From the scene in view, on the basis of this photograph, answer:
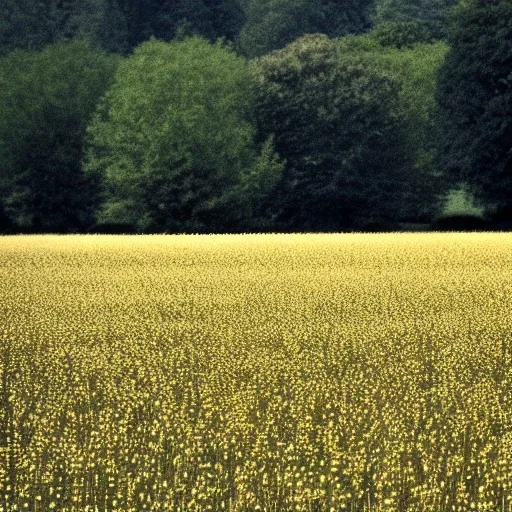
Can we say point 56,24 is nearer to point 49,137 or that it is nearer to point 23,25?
point 23,25

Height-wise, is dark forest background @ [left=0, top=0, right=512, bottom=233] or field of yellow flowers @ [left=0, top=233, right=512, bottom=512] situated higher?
dark forest background @ [left=0, top=0, right=512, bottom=233]

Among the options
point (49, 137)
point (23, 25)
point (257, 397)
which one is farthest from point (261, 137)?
point (257, 397)

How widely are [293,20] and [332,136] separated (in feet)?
125

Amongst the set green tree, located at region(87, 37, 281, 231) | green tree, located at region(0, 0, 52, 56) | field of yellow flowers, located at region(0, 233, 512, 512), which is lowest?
field of yellow flowers, located at region(0, 233, 512, 512)

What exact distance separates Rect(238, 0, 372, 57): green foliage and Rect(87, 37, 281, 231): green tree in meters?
31.2

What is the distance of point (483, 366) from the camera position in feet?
45.5

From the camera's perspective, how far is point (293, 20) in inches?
3866

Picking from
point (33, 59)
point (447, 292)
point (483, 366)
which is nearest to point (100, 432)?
point (483, 366)

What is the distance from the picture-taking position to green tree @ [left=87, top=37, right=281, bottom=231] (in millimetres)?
56594

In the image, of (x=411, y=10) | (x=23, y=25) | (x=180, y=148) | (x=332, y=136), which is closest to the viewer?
(x=180, y=148)

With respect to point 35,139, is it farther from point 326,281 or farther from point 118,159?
point 326,281

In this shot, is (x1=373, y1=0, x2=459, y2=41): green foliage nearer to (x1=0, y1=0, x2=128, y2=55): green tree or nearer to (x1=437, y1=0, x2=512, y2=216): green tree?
(x1=0, y1=0, x2=128, y2=55): green tree

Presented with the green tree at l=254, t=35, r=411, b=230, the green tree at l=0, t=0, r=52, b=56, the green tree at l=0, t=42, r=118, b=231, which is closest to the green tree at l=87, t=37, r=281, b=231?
the green tree at l=254, t=35, r=411, b=230

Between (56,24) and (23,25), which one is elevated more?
(56,24)
